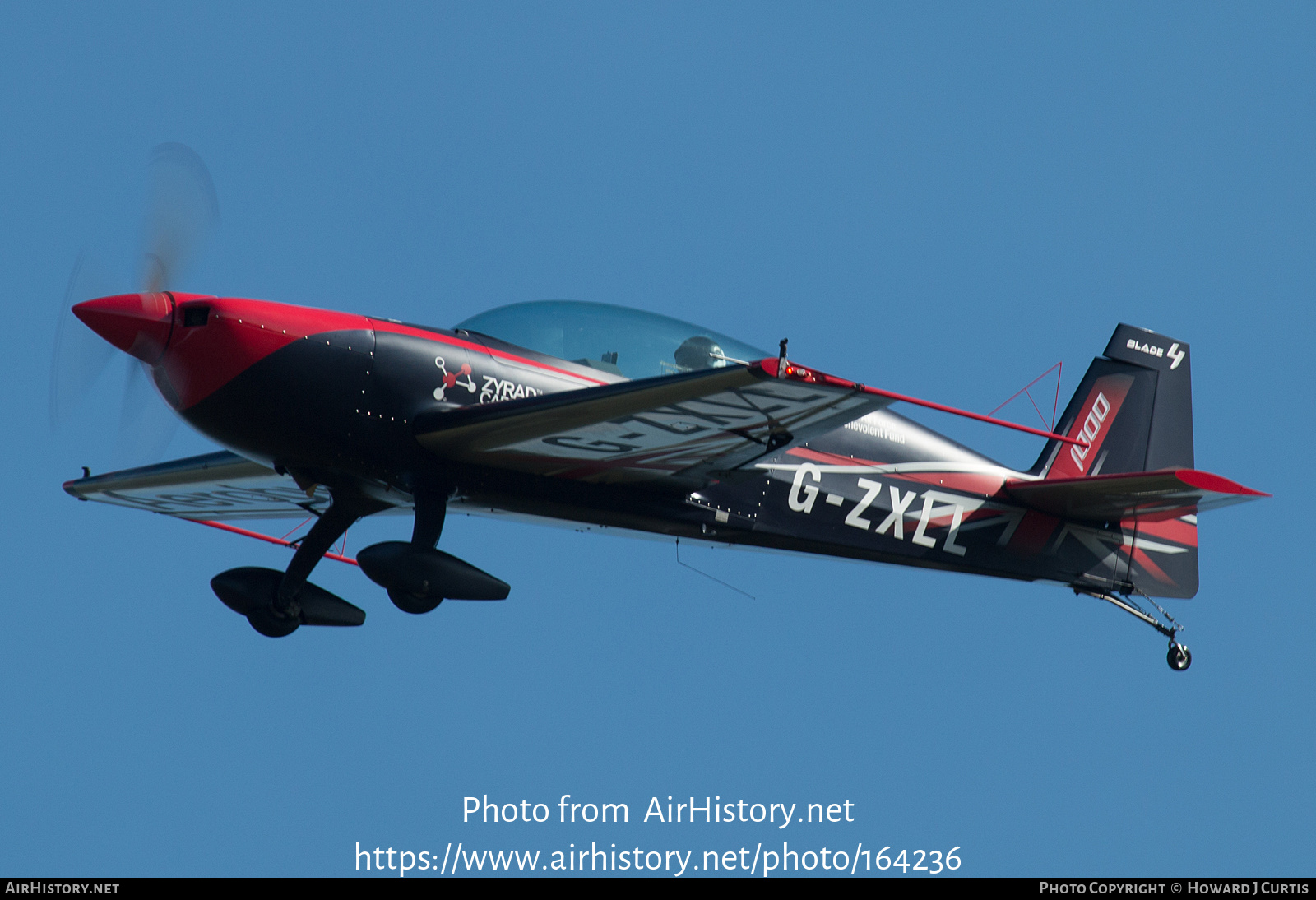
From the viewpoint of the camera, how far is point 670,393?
342 inches

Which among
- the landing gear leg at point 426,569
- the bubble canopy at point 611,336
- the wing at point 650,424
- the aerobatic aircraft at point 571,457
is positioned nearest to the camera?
the wing at point 650,424

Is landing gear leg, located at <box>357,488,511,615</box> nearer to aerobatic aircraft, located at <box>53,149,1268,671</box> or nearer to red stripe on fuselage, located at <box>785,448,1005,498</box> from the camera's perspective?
aerobatic aircraft, located at <box>53,149,1268,671</box>

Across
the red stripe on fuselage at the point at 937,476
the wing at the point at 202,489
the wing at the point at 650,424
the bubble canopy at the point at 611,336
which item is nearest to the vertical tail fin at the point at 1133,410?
the red stripe on fuselage at the point at 937,476

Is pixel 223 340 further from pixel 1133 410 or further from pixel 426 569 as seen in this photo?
pixel 1133 410

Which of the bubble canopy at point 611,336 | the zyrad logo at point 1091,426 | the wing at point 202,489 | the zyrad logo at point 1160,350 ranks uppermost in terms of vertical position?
the zyrad logo at point 1160,350

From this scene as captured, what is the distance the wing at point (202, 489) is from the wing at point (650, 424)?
246 centimetres

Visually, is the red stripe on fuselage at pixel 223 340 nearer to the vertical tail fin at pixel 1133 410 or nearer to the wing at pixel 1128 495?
the wing at pixel 1128 495

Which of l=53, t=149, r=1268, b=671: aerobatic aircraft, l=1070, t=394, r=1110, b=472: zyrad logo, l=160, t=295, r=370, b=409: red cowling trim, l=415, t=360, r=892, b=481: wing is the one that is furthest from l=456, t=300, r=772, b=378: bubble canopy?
l=1070, t=394, r=1110, b=472: zyrad logo

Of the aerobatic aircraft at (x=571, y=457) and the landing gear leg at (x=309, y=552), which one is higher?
the aerobatic aircraft at (x=571, y=457)

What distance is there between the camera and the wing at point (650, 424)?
27.9ft

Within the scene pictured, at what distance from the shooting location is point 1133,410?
552 inches

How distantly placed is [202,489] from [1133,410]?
918cm

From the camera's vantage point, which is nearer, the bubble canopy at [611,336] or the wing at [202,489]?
the bubble canopy at [611,336]
